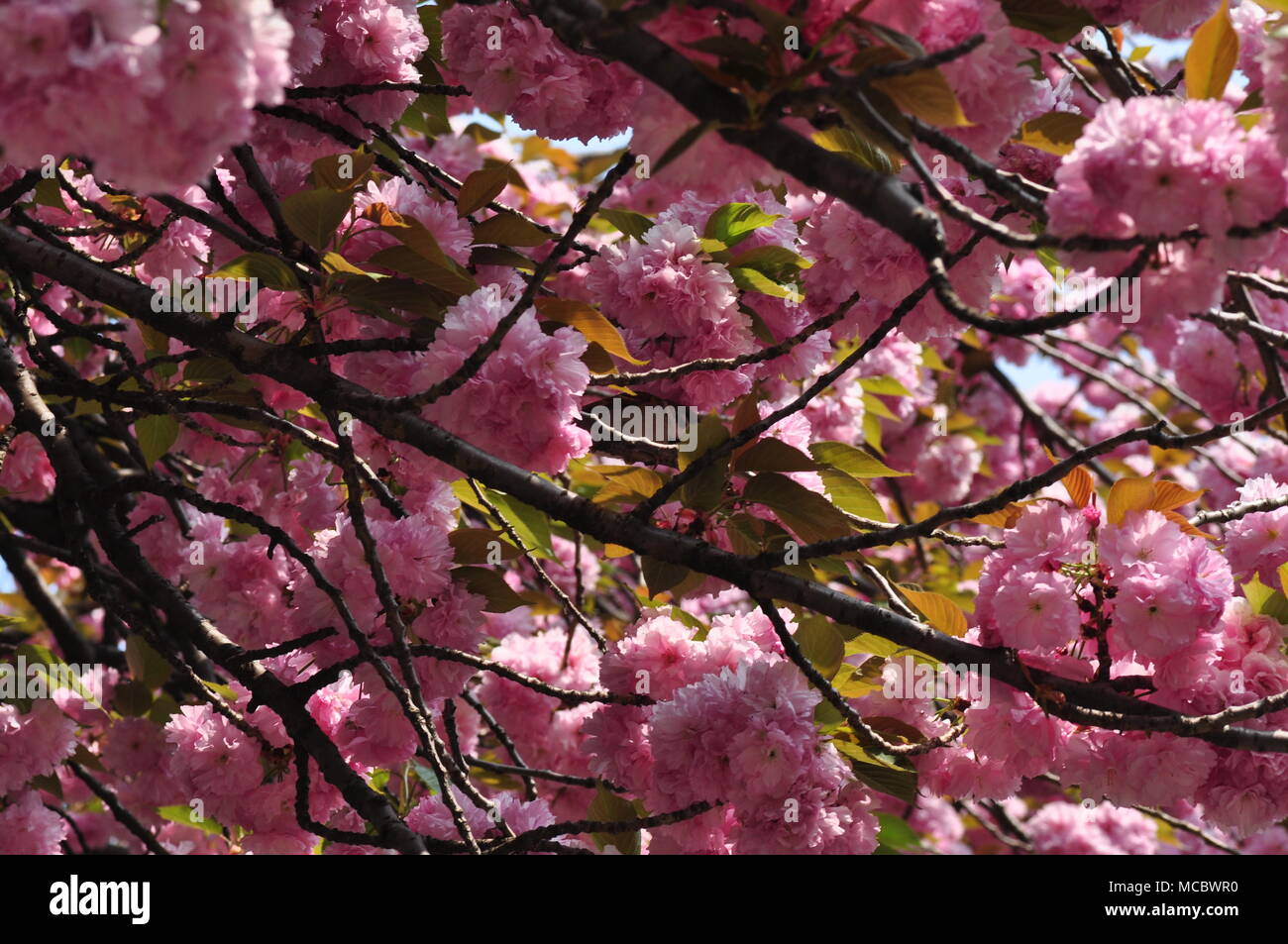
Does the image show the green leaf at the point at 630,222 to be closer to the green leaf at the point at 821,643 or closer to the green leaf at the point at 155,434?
the green leaf at the point at 821,643

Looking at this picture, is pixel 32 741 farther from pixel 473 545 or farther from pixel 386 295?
pixel 386 295

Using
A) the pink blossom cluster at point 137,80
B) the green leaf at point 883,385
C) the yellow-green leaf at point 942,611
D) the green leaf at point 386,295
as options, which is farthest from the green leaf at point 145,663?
the green leaf at point 883,385

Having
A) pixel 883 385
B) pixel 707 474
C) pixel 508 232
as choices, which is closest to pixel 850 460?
pixel 707 474

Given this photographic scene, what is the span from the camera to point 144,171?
1.15m

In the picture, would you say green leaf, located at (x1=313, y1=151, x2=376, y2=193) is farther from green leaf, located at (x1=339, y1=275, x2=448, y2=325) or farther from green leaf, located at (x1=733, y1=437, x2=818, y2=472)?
green leaf, located at (x1=733, y1=437, x2=818, y2=472)

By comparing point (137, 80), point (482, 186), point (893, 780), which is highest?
point (482, 186)

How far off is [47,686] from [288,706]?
0.95 m

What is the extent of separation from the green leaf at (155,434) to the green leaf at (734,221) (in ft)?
4.48

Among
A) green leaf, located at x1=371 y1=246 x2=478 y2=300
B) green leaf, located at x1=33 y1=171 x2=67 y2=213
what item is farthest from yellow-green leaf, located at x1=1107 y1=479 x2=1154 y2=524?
green leaf, located at x1=33 y1=171 x2=67 y2=213

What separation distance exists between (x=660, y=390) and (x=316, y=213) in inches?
34.9

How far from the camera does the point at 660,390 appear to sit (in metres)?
2.51

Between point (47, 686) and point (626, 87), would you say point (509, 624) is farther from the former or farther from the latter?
point (626, 87)

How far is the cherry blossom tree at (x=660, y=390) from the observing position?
129 cm
